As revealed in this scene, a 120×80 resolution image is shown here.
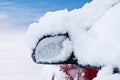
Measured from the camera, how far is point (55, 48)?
2.91m

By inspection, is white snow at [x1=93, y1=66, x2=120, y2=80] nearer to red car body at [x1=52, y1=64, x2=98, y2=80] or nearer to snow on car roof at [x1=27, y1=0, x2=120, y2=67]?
snow on car roof at [x1=27, y1=0, x2=120, y2=67]

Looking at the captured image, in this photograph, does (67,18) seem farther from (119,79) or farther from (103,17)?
(119,79)

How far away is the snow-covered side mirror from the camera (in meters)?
2.88

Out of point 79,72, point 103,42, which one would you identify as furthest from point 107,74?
point 79,72

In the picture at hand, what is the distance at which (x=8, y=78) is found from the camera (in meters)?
9.55

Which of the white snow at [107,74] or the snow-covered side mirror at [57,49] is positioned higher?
the snow-covered side mirror at [57,49]

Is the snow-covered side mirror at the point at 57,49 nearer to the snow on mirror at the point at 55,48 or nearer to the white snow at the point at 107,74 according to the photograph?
the snow on mirror at the point at 55,48

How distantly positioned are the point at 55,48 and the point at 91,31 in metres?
0.25

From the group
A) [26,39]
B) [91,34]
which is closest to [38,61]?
[26,39]

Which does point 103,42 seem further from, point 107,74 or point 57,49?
point 57,49

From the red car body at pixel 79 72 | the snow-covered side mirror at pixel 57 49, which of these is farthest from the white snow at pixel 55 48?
the red car body at pixel 79 72

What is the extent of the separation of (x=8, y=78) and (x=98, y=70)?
683 cm

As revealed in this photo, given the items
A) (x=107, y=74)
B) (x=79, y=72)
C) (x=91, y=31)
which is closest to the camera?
(x=107, y=74)

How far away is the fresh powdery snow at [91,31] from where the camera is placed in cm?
267
